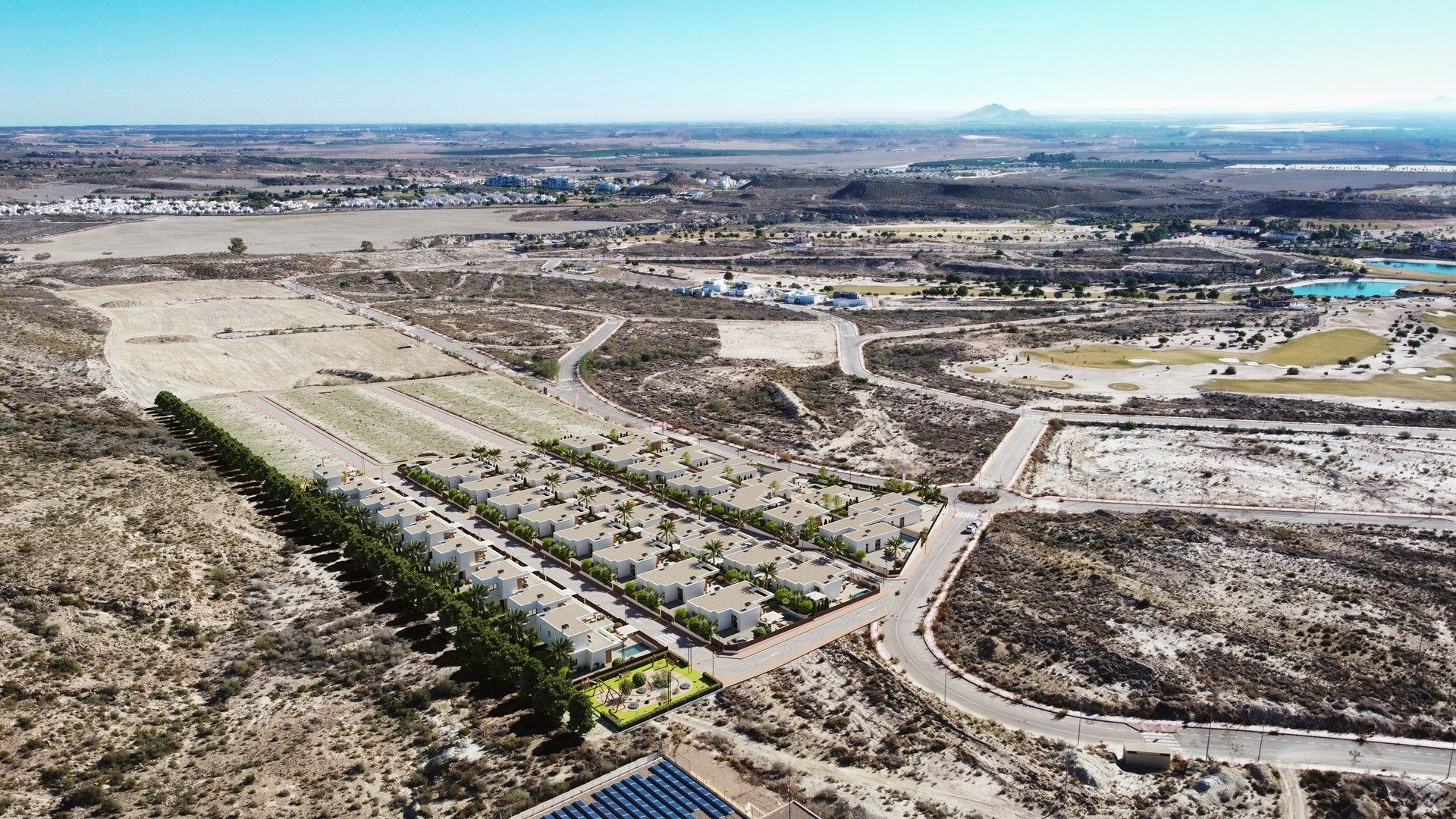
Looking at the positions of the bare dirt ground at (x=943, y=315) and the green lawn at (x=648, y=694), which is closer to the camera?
the green lawn at (x=648, y=694)

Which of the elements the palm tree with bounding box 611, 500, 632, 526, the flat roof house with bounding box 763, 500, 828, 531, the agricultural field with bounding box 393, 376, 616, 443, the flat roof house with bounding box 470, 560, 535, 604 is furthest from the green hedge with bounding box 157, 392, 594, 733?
the flat roof house with bounding box 763, 500, 828, 531

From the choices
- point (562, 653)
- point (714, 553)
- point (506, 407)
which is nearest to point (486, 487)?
point (714, 553)

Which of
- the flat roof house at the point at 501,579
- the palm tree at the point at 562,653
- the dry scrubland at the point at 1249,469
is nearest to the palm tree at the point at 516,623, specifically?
the palm tree at the point at 562,653

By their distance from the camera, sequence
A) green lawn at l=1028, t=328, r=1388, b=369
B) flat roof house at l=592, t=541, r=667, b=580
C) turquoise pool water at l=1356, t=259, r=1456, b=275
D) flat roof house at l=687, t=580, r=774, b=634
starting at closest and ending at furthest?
flat roof house at l=687, t=580, r=774, b=634 → flat roof house at l=592, t=541, r=667, b=580 → green lawn at l=1028, t=328, r=1388, b=369 → turquoise pool water at l=1356, t=259, r=1456, b=275

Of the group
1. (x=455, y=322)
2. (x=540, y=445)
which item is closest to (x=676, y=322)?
(x=455, y=322)

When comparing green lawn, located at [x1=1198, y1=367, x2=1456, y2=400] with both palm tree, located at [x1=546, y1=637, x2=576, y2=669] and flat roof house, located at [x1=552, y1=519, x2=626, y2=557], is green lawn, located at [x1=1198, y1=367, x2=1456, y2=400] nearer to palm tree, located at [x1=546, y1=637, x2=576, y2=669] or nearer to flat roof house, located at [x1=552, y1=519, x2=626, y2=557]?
flat roof house, located at [x1=552, y1=519, x2=626, y2=557]

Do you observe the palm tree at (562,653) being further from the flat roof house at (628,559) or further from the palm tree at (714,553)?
the palm tree at (714,553)
